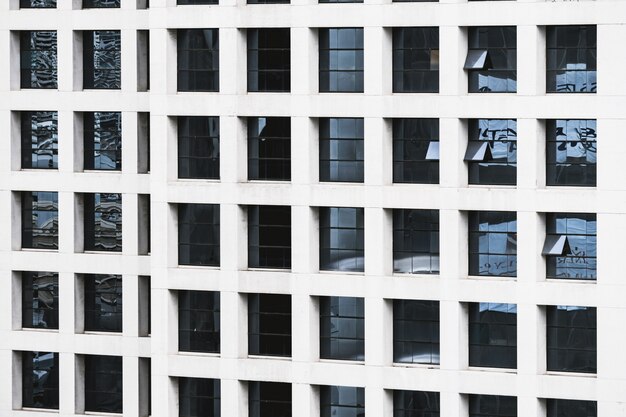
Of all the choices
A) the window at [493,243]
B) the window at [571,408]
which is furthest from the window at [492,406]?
the window at [493,243]

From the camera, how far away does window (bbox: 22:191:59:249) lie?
58.9 meters

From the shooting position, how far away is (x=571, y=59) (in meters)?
52.0

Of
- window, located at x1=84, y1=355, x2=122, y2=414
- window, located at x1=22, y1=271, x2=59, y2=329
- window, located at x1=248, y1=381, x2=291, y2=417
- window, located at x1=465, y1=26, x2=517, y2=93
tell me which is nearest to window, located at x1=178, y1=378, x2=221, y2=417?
window, located at x1=248, y1=381, x2=291, y2=417

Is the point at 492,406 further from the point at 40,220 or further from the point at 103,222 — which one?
the point at 40,220

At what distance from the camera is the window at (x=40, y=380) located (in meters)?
59.4

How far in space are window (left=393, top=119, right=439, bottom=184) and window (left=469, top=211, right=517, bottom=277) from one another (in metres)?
1.79

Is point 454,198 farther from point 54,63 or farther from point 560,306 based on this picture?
point 54,63

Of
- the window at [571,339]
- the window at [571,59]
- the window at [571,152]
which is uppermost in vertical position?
the window at [571,59]

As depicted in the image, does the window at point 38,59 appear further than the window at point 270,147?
A: Yes

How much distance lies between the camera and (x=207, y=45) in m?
55.2

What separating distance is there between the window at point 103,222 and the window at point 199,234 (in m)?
3.39

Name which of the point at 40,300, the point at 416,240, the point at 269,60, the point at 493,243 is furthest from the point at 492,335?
the point at 40,300

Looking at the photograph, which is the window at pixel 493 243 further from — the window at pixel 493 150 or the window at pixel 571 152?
the window at pixel 571 152

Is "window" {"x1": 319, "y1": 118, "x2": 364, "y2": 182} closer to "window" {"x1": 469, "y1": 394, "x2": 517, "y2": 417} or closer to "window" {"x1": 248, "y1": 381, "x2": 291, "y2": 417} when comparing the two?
"window" {"x1": 248, "y1": 381, "x2": 291, "y2": 417}
